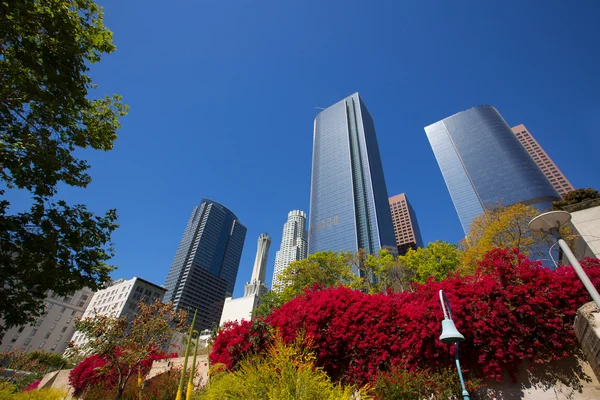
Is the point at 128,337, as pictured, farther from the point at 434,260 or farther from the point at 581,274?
the point at 434,260

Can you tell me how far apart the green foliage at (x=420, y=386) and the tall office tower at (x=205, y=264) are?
16156 cm

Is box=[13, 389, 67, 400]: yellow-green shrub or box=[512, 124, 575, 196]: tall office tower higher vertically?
box=[512, 124, 575, 196]: tall office tower

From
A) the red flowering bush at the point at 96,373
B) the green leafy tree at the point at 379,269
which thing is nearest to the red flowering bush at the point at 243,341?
the red flowering bush at the point at 96,373

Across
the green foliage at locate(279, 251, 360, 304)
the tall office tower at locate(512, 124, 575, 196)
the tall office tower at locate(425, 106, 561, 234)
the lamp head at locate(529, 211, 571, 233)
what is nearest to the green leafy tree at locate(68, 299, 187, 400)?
the lamp head at locate(529, 211, 571, 233)

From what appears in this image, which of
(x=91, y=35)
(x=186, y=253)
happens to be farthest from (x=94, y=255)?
(x=186, y=253)

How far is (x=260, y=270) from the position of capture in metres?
159

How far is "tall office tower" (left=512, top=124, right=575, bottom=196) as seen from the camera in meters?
129

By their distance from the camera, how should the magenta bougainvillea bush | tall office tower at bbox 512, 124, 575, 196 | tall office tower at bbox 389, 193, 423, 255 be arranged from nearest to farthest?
the magenta bougainvillea bush < tall office tower at bbox 512, 124, 575, 196 < tall office tower at bbox 389, 193, 423, 255

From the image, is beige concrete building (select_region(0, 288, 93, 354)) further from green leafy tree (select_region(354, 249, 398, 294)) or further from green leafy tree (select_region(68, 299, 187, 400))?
green leafy tree (select_region(354, 249, 398, 294))

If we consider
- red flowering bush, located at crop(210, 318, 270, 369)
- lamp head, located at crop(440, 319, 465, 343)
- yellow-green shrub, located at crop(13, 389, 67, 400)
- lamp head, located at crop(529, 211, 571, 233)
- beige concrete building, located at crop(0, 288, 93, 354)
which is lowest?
yellow-green shrub, located at crop(13, 389, 67, 400)

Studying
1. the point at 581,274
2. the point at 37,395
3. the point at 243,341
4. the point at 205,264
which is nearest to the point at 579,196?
the point at 581,274

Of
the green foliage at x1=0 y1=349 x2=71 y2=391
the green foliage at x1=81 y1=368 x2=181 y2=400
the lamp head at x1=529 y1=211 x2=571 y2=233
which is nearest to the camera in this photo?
the lamp head at x1=529 y1=211 x2=571 y2=233

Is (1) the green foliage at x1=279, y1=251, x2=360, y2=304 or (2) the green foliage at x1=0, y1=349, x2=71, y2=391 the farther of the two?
(2) the green foliage at x1=0, y1=349, x2=71, y2=391

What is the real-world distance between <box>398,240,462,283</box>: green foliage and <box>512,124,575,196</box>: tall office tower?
454 ft
